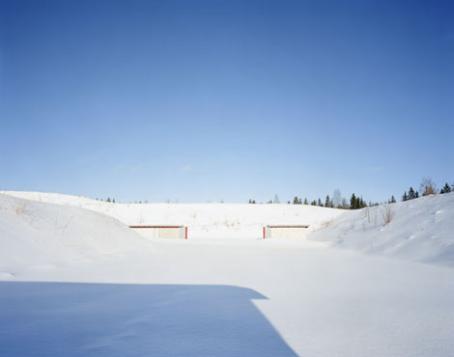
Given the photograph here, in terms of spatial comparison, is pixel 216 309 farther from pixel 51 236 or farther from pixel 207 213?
pixel 207 213

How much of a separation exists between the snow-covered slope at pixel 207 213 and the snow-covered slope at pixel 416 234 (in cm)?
2326

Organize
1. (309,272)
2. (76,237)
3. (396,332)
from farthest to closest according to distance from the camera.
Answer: (76,237)
(309,272)
(396,332)

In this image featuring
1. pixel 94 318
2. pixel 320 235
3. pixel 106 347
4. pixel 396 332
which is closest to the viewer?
pixel 106 347

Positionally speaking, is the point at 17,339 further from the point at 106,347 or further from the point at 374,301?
the point at 374,301

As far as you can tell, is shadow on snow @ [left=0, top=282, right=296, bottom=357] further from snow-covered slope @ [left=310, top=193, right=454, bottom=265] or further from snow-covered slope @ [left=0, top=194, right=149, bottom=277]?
snow-covered slope @ [left=310, top=193, right=454, bottom=265]

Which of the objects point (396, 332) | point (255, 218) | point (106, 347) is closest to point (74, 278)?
point (106, 347)

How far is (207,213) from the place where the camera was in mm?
43594

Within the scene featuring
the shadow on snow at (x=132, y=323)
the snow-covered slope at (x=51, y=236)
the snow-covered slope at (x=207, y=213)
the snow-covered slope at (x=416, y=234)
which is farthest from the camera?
the snow-covered slope at (x=207, y=213)

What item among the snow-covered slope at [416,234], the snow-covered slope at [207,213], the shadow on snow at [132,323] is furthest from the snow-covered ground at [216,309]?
the snow-covered slope at [207,213]

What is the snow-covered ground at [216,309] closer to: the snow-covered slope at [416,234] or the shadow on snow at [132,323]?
the shadow on snow at [132,323]

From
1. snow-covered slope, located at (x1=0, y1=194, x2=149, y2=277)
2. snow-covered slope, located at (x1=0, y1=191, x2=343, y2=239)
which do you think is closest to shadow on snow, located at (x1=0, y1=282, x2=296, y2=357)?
snow-covered slope, located at (x1=0, y1=194, x2=149, y2=277)

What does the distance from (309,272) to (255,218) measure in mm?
35813

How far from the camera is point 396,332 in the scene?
2.29 meters

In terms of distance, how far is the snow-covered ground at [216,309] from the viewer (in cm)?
202
